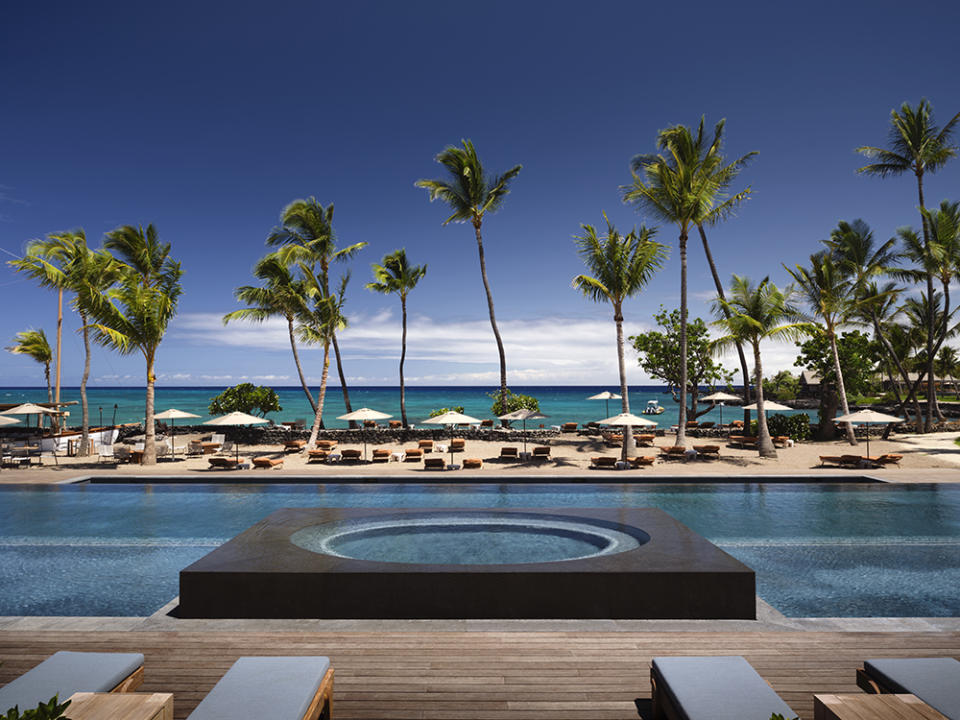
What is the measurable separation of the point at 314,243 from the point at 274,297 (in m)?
3.32

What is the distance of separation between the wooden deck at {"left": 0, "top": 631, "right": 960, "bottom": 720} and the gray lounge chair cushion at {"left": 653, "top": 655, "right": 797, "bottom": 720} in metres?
0.55

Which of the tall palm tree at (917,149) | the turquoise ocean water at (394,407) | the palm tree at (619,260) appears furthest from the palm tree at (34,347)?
the tall palm tree at (917,149)

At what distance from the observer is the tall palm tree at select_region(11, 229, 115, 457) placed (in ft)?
62.1

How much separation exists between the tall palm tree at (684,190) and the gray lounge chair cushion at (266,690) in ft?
65.3

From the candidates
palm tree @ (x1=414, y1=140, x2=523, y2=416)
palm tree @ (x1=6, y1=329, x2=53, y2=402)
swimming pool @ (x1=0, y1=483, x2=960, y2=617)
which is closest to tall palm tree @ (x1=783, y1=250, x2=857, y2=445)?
swimming pool @ (x1=0, y1=483, x2=960, y2=617)

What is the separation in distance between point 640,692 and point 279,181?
35.4 meters

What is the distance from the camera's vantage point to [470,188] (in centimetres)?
2728

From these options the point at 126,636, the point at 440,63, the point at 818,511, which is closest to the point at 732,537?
the point at 818,511

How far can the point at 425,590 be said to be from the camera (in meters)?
5.86

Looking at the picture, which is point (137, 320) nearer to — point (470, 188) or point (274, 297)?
point (274, 297)

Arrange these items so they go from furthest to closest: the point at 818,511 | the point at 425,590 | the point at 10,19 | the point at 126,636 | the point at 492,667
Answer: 1. the point at 10,19
2. the point at 818,511
3. the point at 425,590
4. the point at 126,636
5. the point at 492,667

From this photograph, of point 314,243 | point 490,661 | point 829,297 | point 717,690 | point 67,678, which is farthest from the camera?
point 314,243

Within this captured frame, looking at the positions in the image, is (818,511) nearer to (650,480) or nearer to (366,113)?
(650,480)

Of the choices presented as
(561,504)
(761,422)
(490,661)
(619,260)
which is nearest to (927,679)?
(490,661)
